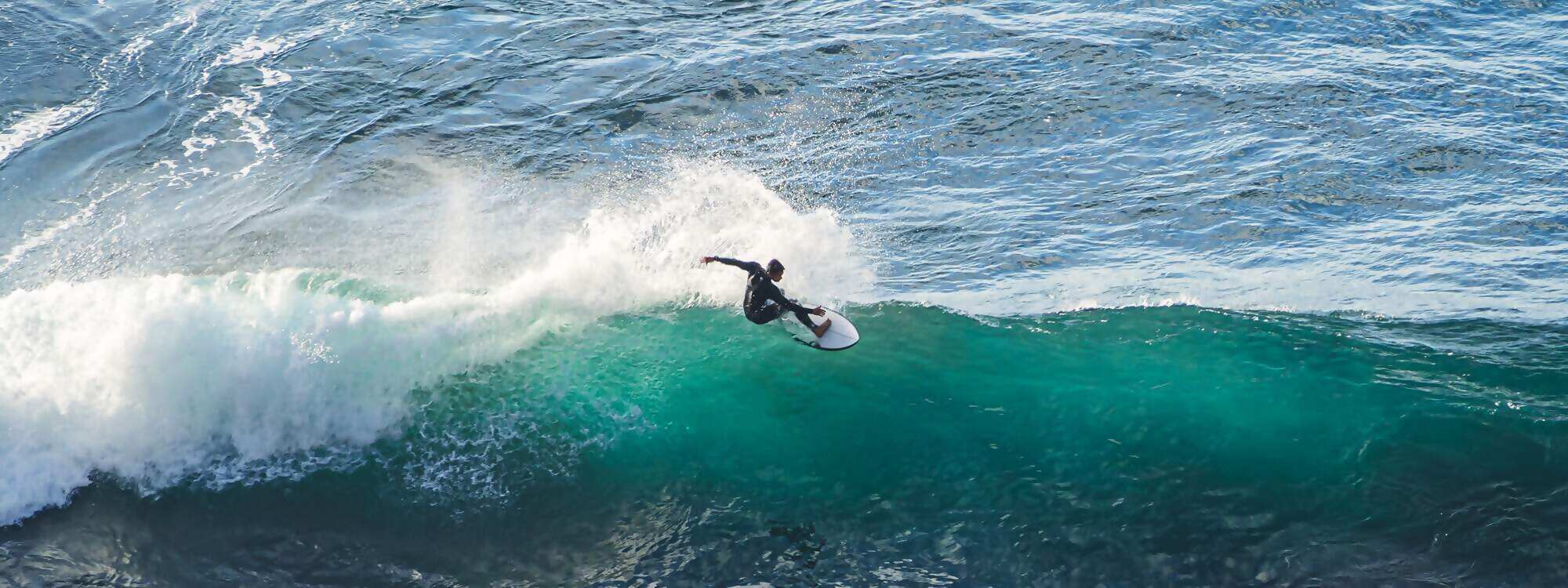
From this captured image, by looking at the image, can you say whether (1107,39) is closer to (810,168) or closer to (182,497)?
(810,168)

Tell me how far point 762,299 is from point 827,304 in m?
2.68

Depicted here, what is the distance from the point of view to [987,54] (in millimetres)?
23219

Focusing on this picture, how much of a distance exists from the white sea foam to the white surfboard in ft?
5.63

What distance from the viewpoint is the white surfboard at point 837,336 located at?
13.6 m

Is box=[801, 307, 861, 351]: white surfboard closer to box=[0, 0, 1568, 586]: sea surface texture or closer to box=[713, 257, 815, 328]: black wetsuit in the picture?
box=[713, 257, 815, 328]: black wetsuit

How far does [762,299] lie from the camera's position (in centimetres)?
1298

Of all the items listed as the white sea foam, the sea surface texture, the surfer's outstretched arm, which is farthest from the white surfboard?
the white sea foam

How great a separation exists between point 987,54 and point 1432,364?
1183cm

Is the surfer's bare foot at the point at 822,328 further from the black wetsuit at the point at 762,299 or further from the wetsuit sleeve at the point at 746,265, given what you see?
the wetsuit sleeve at the point at 746,265

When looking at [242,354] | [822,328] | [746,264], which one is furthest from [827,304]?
[242,354]

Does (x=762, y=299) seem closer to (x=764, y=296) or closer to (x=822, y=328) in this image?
(x=764, y=296)

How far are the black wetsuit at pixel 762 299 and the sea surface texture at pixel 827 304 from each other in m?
1.47

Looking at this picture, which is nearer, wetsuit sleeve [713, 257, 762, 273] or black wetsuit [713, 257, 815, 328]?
wetsuit sleeve [713, 257, 762, 273]

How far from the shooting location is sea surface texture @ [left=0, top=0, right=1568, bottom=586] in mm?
11992
